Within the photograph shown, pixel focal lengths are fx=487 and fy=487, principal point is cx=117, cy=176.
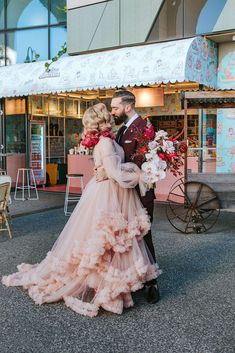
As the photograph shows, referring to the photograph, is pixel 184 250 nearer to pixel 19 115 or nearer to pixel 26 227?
pixel 26 227

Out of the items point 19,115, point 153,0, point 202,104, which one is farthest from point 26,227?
point 19,115

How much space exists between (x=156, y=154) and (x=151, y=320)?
1.49m

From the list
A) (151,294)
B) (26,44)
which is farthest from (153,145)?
(26,44)

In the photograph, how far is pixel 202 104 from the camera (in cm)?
900

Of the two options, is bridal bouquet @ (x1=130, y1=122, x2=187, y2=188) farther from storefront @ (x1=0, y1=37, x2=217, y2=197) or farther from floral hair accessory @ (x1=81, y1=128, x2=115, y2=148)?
storefront @ (x1=0, y1=37, x2=217, y2=197)

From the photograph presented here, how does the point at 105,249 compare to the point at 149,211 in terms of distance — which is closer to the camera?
the point at 105,249

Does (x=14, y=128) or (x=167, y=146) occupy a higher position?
(x=14, y=128)

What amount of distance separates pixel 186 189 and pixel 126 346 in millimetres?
4557

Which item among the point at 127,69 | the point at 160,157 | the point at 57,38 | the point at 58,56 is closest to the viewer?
the point at 160,157

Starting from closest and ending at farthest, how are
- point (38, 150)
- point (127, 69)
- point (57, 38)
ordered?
point (127, 69)
point (57, 38)
point (38, 150)

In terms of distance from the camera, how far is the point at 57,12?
15.4m

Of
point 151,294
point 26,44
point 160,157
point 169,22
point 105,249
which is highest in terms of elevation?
point 26,44

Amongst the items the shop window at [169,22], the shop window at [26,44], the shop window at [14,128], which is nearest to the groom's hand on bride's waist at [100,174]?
the shop window at [169,22]

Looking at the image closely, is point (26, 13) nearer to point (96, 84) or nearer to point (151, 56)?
point (96, 84)
